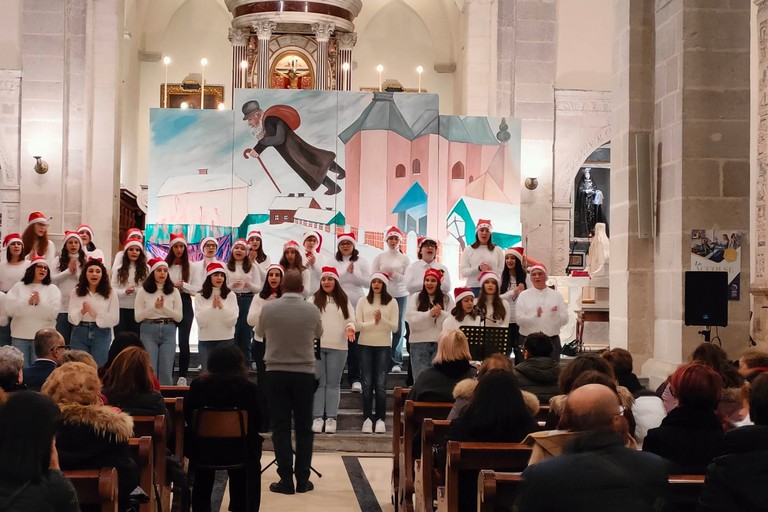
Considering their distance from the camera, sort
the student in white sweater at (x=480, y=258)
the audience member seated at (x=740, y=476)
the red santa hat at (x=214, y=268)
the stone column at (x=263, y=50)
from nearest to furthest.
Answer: the audience member seated at (x=740, y=476), the red santa hat at (x=214, y=268), the student in white sweater at (x=480, y=258), the stone column at (x=263, y=50)

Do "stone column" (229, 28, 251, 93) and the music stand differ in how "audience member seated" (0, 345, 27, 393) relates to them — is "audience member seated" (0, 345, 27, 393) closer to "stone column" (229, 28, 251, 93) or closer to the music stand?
the music stand

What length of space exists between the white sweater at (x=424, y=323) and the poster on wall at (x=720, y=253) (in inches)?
103

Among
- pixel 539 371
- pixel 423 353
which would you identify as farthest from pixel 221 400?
pixel 423 353

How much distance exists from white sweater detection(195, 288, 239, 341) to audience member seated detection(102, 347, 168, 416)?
4464 millimetres

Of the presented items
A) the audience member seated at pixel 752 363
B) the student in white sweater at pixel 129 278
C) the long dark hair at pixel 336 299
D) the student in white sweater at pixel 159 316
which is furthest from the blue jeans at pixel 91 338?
the audience member seated at pixel 752 363

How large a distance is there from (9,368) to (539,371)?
3741 mm

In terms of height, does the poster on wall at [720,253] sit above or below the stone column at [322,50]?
below

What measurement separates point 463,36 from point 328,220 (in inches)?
340


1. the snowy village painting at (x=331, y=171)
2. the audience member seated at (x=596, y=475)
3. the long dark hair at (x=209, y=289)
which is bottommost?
the audience member seated at (x=596, y=475)

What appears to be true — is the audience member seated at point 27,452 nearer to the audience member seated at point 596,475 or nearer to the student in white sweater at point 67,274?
the audience member seated at point 596,475

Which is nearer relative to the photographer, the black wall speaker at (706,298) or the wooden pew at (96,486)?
the wooden pew at (96,486)

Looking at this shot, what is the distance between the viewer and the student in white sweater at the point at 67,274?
38.3ft

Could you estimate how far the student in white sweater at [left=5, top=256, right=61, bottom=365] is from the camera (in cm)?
1105

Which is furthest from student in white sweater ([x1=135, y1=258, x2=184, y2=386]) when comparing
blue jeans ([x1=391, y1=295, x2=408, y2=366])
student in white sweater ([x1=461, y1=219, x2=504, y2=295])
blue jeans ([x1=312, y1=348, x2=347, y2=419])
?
student in white sweater ([x1=461, y1=219, x2=504, y2=295])
